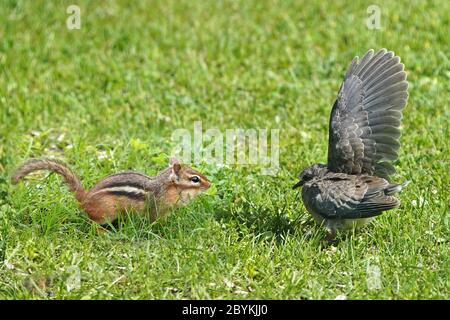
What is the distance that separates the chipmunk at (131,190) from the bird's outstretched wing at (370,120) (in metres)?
1.06

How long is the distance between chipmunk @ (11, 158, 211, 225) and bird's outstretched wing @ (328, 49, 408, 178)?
41.8 inches

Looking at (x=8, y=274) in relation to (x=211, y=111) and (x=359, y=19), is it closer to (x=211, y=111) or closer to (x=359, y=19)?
(x=211, y=111)

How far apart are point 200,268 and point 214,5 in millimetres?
5910

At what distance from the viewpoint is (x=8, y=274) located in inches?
253

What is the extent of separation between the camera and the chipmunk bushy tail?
7035mm

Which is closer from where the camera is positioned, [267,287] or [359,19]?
[267,287]

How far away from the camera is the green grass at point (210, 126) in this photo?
20.8 ft

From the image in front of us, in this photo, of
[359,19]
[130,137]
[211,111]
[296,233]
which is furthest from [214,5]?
[296,233]

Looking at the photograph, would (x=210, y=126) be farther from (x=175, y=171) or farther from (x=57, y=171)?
(x=57, y=171)

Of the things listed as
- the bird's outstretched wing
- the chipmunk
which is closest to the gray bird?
the bird's outstretched wing

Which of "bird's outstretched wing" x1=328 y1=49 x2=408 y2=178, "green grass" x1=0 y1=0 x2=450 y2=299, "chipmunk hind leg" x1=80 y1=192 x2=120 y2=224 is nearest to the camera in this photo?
"green grass" x1=0 y1=0 x2=450 y2=299

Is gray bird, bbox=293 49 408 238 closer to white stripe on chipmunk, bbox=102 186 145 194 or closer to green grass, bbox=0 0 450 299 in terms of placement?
green grass, bbox=0 0 450 299

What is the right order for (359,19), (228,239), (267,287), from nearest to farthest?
(267,287)
(228,239)
(359,19)

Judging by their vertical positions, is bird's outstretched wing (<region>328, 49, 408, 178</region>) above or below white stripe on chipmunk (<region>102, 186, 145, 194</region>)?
above
